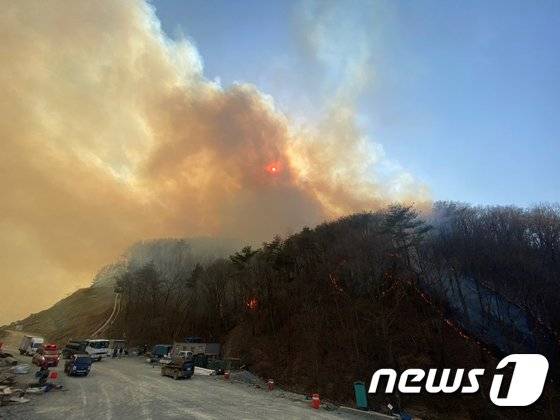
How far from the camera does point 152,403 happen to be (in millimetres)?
23609

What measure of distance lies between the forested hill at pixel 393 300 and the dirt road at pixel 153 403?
1007cm

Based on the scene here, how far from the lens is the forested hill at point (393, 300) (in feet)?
125

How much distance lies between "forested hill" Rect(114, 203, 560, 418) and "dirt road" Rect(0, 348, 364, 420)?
10.1 meters

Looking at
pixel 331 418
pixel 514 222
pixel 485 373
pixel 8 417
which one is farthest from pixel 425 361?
pixel 514 222

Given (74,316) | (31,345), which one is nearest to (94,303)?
(74,316)

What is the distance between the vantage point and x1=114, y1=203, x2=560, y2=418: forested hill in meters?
38.2

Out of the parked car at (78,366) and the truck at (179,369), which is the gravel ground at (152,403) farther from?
the truck at (179,369)

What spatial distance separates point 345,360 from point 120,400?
25.8 m

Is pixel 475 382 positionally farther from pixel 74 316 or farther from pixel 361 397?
pixel 74 316

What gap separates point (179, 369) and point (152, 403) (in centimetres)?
1474

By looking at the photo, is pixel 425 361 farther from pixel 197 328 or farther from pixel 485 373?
pixel 197 328

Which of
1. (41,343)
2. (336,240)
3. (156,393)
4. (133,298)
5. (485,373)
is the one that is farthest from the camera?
(133,298)

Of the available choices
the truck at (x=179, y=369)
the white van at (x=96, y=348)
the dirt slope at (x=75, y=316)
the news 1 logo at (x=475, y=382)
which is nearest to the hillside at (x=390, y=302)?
the news 1 logo at (x=475, y=382)

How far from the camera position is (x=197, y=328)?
255 ft
